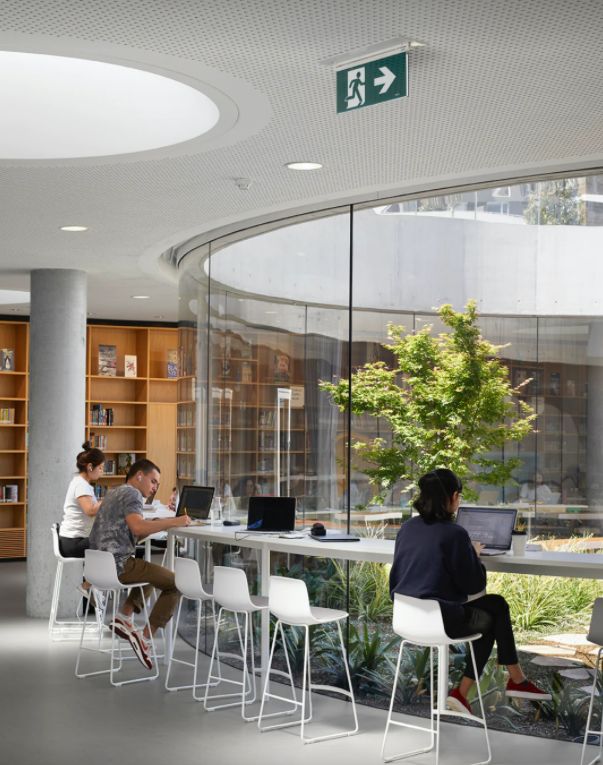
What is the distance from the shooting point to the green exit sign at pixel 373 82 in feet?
14.4

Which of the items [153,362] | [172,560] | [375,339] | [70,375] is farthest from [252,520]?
[153,362]

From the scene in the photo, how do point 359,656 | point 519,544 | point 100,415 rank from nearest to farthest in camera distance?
point 519,544 < point 359,656 < point 100,415

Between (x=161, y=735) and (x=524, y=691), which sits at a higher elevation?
(x=524, y=691)

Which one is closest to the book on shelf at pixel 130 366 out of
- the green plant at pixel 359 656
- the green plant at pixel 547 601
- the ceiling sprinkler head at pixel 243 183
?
the green plant at pixel 359 656

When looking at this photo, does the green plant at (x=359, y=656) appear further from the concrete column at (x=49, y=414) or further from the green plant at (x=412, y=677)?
the concrete column at (x=49, y=414)

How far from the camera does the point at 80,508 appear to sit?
361 inches

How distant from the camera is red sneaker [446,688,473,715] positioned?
6.04m

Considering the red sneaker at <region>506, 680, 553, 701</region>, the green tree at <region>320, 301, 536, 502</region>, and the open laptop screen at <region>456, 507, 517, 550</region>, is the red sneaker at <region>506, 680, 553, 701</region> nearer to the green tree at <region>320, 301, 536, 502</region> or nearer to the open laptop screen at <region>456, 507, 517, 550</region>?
the open laptop screen at <region>456, 507, 517, 550</region>

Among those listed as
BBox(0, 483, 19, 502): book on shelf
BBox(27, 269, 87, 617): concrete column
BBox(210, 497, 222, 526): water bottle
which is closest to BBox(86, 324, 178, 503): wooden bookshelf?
BBox(0, 483, 19, 502): book on shelf

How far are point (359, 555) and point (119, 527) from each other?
2.16 metres

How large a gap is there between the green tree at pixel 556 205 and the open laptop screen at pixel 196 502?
3.06 m

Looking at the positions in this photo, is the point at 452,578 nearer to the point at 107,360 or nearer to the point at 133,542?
the point at 133,542

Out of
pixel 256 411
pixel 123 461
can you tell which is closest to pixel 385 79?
pixel 256 411

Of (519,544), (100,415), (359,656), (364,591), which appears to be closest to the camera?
(519,544)
